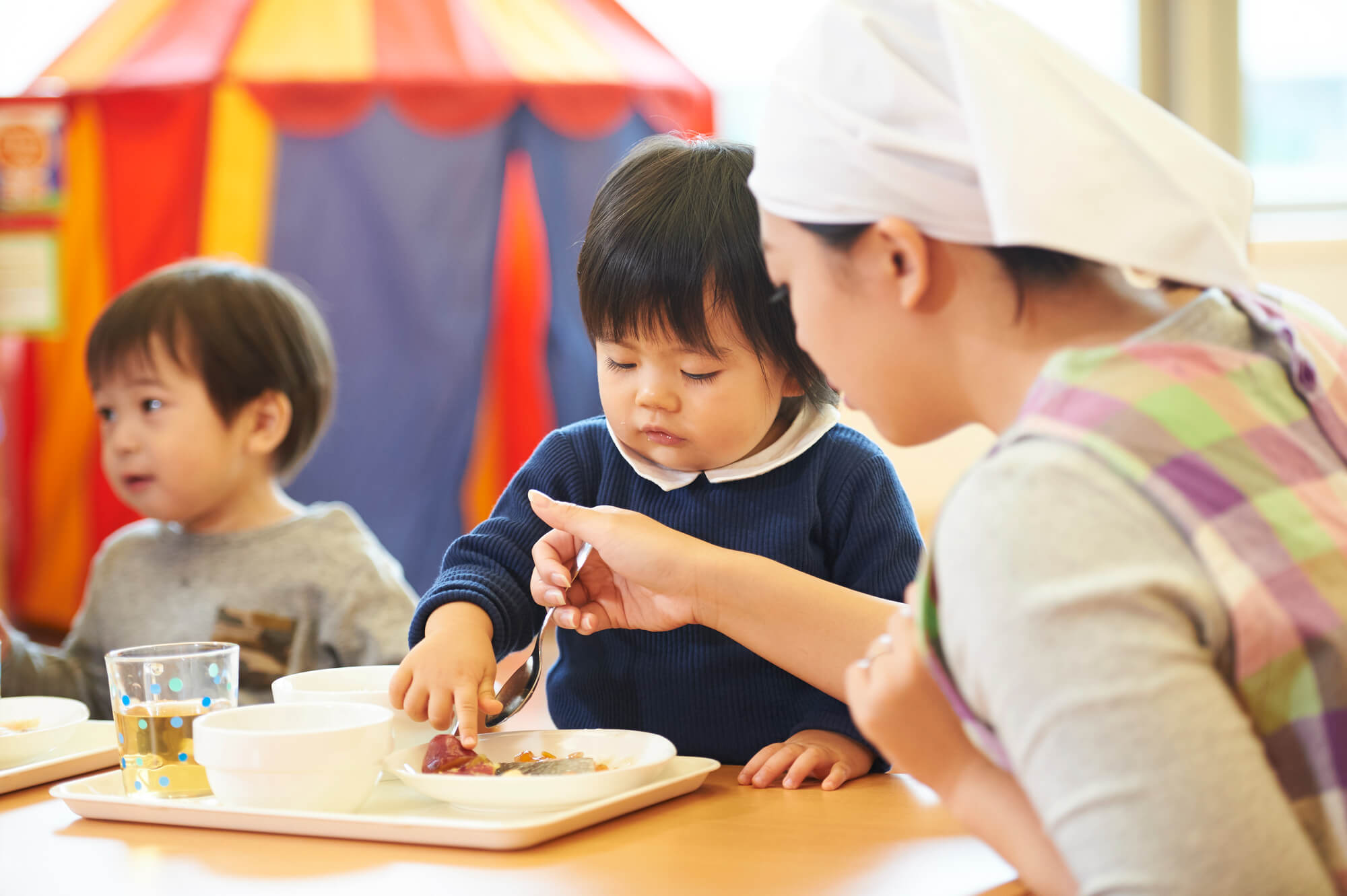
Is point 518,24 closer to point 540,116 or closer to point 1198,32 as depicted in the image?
point 540,116

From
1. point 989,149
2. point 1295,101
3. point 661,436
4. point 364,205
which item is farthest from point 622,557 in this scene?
point 1295,101

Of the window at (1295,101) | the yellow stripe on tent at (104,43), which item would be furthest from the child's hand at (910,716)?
the window at (1295,101)

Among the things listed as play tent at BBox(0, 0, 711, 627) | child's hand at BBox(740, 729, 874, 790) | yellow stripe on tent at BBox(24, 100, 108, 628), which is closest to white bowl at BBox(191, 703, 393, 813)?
child's hand at BBox(740, 729, 874, 790)

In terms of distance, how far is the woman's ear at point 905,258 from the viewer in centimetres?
65

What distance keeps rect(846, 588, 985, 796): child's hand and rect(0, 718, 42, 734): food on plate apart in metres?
0.70

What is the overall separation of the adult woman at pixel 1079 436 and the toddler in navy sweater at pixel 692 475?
29 centimetres

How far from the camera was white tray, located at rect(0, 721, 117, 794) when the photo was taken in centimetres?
92

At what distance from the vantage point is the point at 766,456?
43.4 inches

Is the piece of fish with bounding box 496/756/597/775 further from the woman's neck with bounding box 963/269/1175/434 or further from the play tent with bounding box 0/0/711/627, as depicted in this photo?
the play tent with bounding box 0/0/711/627

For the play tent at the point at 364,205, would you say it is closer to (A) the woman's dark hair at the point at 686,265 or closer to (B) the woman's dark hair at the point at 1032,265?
(A) the woman's dark hair at the point at 686,265

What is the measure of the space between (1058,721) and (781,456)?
1.99 feet

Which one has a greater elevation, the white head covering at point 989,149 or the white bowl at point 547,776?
the white head covering at point 989,149

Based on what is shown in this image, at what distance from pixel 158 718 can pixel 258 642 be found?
572 millimetres

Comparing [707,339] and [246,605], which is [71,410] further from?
[707,339]
